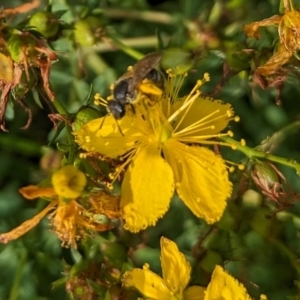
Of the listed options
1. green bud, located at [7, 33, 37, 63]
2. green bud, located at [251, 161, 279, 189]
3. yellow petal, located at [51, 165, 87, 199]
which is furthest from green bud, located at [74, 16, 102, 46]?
green bud, located at [251, 161, 279, 189]

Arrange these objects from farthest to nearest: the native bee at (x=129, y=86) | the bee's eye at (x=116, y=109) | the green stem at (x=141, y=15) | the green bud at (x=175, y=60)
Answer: the green stem at (x=141, y=15) → the green bud at (x=175, y=60) → the bee's eye at (x=116, y=109) → the native bee at (x=129, y=86)

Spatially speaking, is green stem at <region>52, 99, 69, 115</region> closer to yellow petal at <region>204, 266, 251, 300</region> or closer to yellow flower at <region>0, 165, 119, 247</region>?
yellow flower at <region>0, 165, 119, 247</region>

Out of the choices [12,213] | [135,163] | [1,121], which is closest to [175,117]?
[135,163]

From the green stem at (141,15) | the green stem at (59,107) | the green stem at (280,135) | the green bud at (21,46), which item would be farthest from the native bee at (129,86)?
the green stem at (141,15)

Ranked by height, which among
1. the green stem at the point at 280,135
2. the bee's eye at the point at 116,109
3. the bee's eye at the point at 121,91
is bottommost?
the green stem at the point at 280,135

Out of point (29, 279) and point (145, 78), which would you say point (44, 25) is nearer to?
point (145, 78)

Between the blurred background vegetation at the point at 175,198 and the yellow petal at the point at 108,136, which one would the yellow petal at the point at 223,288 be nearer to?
the blurred background vegetation at the point at 175,198
